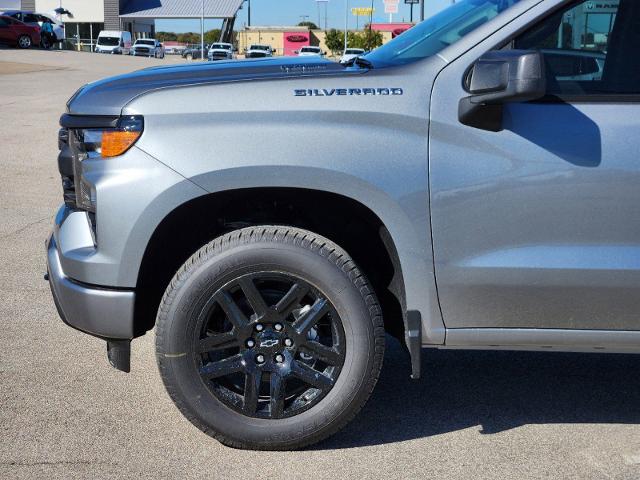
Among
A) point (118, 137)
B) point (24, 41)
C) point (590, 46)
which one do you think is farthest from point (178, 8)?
point (590, 46)

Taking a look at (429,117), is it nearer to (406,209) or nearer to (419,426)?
(406,209)

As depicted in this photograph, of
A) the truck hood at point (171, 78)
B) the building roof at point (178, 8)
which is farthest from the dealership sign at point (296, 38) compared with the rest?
the truck hood at point (171, 78)

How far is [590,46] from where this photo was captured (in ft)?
11.6

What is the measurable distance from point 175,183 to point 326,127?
0.58 m

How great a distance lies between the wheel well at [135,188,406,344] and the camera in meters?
3.56

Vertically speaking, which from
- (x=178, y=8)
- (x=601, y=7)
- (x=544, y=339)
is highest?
(x=178, y=8)

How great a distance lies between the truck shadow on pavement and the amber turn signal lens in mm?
1410

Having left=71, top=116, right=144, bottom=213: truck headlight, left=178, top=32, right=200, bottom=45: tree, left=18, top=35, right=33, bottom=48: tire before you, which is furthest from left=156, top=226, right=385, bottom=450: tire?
left=178, top=32, right=200, bottom=45: tree

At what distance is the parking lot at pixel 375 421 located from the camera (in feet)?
11.6

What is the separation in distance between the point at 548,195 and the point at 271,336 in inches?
45.6

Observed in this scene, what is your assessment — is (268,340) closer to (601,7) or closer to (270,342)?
(270,342)

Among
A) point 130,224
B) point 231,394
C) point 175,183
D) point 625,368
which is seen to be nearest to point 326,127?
point 175,183

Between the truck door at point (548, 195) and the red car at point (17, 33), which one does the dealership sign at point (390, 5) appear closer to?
the red car at point (17, 33)

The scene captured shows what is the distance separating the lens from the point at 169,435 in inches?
151
